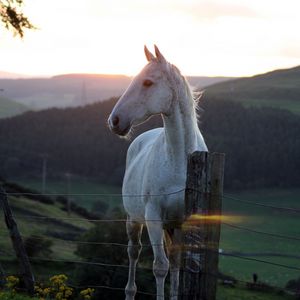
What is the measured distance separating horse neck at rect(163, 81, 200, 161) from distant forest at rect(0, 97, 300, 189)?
90218 millimetres

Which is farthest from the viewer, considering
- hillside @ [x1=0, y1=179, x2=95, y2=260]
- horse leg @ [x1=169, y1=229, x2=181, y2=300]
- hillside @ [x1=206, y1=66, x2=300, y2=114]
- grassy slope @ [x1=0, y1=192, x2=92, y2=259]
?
hillside @ [x1=206, y1=66, x2=300, y2=114]

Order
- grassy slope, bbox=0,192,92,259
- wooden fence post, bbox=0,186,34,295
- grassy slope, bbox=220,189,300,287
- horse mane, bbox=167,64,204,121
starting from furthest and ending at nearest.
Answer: grassy slope, bbox=220,189,300,287 < grassy slope, bbox=0,192,92,259 < wooden fence post, bbox=0,186,34,295 < horse mane, bbox=167,64,204,121

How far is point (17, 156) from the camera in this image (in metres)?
109

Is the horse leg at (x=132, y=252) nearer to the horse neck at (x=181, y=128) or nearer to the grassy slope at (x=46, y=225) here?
the horse neck at (x=181, y=128)

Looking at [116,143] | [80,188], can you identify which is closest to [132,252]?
[80,188]

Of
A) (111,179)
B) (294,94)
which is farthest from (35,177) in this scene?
(294,94)

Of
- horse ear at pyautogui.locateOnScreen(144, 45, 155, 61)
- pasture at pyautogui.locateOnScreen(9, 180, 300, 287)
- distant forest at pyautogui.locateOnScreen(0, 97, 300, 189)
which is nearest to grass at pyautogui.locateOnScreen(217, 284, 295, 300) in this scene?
pasture at pyautogui.locateOnScreen(9, 180, 300, 287)

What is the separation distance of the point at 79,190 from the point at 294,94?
53.7 metres

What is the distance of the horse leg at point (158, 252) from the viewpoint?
7090 mm

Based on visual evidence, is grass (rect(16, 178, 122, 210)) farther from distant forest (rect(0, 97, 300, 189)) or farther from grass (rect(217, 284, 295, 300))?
grass (rect(217, 284, 295, 300))

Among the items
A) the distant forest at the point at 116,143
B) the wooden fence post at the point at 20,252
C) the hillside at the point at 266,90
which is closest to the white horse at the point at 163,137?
the wooden fence post at the point at 20,252

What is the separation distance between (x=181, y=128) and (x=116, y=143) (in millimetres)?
99819

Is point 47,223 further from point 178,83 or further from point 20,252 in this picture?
point 178,83

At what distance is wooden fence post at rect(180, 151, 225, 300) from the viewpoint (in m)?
5.39
